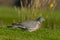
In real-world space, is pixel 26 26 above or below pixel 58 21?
above

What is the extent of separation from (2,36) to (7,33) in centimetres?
47

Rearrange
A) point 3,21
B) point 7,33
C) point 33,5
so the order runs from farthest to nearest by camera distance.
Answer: point 33,5, point 3,21, point 7,33

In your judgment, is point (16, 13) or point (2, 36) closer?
point (2, 36)

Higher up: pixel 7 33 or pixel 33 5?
pixel 7 33

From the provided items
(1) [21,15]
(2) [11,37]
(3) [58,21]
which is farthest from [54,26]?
(2) [11,37]

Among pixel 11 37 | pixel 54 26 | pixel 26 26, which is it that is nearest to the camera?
pixel 11 37

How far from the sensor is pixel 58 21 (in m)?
12.2

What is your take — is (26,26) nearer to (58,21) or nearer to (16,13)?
(58,21)

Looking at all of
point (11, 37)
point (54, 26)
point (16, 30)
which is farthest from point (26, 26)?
point (54, 26)

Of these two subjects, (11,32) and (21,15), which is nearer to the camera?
(11,32)

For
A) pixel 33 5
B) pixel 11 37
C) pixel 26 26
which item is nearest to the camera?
pixel 11 37

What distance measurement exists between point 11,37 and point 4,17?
5376 mm

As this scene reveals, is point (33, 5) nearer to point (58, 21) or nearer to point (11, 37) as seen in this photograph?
point (58, 21)

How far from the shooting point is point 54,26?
11.0 metres
